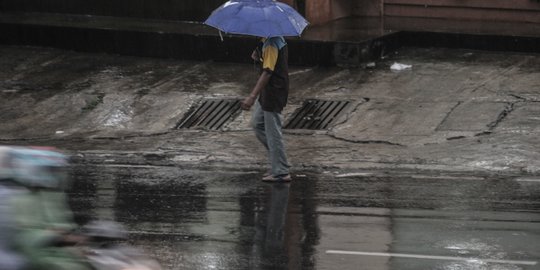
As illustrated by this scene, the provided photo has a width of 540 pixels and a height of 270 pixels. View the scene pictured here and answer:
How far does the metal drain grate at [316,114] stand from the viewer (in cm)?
1434

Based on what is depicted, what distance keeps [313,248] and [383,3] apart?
10.5 metres

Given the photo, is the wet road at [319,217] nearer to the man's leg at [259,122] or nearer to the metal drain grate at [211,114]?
the man's leg at [259,122]

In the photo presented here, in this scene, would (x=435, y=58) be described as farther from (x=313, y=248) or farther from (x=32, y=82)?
(x=313, y=248)

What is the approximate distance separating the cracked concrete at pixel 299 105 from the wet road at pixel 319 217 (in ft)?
2.07

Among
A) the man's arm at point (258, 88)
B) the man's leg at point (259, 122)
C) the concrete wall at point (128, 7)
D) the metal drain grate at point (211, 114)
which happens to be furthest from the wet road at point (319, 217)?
the concrete wall at point (128, 7)

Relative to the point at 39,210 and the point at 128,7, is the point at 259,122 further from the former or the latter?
the point at 128,7

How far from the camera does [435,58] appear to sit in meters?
17.0

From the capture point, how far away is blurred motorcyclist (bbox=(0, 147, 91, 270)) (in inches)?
236

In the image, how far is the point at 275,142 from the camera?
38.6 ft

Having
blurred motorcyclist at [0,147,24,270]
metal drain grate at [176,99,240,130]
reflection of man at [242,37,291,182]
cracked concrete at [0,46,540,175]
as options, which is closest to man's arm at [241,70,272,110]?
reflection of man at [242,37,291,182]

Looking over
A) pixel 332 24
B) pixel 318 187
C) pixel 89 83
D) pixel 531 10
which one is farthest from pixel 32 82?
pixel 531 10

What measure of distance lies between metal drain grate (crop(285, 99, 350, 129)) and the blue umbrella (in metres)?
2.56

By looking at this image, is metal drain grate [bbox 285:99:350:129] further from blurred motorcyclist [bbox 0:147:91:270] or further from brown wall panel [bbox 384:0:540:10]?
blurred motorcyclist [bbox 0:147:91:270]

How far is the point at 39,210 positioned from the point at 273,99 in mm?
5622
